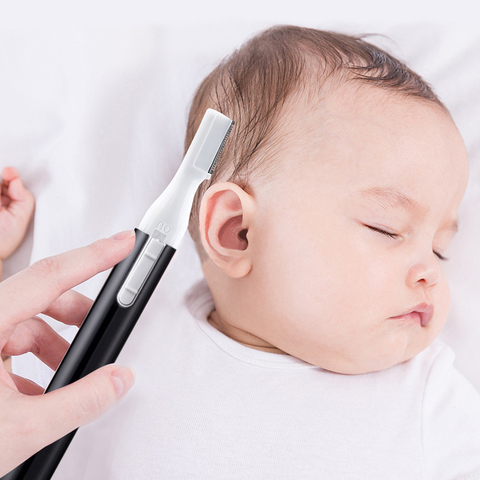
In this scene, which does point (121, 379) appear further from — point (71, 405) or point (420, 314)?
point (420, 314)

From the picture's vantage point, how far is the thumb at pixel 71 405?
614mm

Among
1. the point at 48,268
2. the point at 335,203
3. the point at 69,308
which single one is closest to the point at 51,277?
the point at 48,268

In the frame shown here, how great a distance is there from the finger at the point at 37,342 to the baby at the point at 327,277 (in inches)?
8.9

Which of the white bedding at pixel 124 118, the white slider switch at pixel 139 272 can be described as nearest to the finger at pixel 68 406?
the white slider switch at pixel 139 272

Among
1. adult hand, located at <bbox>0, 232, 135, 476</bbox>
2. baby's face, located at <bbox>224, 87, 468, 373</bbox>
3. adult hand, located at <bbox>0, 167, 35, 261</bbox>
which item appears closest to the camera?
adult hand, located at <bbox>0, 232, 135, 476</bbox>

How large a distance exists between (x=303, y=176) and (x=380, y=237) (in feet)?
0.55

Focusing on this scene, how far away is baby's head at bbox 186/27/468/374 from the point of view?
838 mm

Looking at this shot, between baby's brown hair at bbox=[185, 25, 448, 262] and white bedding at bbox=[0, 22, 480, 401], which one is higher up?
baby's brown hair at bbox=[185, 25, 448, 262]

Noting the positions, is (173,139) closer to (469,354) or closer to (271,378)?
(271,378)

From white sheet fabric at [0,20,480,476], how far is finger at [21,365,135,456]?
484 mm

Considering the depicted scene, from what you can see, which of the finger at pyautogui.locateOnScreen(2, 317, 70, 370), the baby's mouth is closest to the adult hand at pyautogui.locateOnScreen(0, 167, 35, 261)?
the finger at pyautogui.locateOnScreen(2, 317, 70, 370)

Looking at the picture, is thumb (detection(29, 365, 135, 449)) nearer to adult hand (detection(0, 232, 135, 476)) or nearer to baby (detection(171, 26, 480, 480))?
adult hand (detection(0, 232, 135, 476))

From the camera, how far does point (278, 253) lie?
86cm

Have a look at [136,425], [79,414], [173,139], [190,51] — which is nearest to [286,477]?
[136,425]
